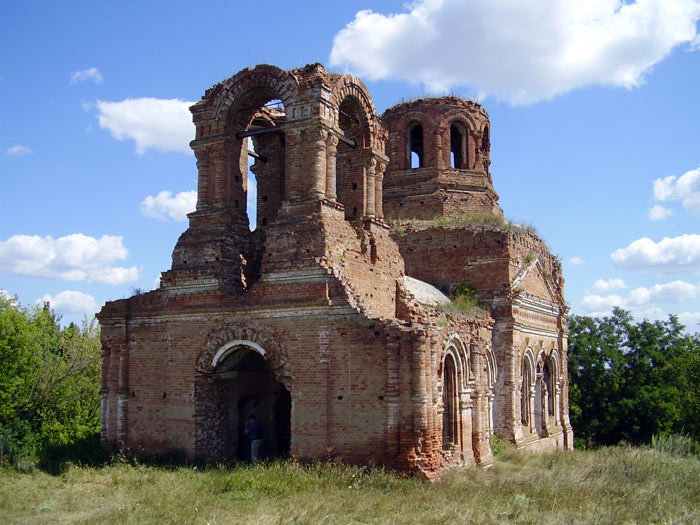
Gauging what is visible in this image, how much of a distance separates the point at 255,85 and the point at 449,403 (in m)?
7.50

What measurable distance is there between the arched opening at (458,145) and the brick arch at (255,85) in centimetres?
986

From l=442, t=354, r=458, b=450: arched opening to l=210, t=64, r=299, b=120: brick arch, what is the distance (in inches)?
239

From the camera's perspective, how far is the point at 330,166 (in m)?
14.0

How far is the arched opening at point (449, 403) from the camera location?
13.6 metres

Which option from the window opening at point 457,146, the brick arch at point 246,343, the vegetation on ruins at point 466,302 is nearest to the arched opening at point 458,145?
the window opening at point 457,146

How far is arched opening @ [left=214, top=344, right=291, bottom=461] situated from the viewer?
14.3 metres

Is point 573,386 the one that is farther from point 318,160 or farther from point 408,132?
point 318,160

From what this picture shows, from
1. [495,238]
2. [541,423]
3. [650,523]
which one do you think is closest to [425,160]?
[495,238]

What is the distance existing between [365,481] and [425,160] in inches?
522

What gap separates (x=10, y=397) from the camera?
59.8 ft

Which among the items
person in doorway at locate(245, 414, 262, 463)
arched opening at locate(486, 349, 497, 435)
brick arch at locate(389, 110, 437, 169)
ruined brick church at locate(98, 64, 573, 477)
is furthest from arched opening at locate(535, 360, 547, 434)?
person in doorway at locate(245, 414, 262, 463)

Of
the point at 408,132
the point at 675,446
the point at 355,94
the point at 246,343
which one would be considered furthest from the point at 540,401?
the point at 355,94

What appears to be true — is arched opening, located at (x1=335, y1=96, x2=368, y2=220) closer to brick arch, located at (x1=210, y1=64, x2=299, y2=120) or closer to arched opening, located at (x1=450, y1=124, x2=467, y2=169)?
brick arch, located at (x1=210, y1=64, x2=299, y2=120)

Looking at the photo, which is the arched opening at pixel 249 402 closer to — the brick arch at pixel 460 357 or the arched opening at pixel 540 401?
the brick arch at pixel 460 357
